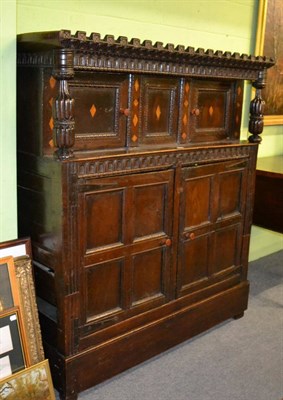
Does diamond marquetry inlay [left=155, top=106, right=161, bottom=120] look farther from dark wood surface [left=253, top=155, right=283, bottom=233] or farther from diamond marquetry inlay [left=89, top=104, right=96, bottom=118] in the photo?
dark wood surface [left=253, top=155, right=283, bottom=233]

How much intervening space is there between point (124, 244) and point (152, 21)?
4.74 feet

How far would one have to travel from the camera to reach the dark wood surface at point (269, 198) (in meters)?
3.38

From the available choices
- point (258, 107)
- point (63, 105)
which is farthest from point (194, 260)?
point (63, 105)

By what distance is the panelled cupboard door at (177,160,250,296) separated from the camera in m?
2.71

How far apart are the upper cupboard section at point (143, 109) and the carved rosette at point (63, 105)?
0.07m

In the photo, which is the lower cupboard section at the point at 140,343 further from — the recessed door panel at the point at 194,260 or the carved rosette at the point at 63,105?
the carved rosette at the point at 63,105

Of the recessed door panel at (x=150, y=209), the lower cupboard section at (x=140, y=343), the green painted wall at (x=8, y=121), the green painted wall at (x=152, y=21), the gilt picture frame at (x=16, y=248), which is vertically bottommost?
the lower cupboard section at (x=140, y=343)

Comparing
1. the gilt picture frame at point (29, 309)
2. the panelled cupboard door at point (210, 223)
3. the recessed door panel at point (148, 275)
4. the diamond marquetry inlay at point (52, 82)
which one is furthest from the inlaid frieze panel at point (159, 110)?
the gilt picture frame at point (29, 309)

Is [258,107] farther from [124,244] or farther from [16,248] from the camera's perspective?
[16,248]

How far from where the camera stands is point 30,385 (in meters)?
2.08

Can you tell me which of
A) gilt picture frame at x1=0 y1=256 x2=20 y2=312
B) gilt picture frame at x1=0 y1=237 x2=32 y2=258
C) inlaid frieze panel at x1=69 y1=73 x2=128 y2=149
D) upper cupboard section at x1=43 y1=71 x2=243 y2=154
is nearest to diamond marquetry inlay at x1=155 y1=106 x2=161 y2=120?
upper cupboard section at x1=43 y1=71 x2=243 y2=154

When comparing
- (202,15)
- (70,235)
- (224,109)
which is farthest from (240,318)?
(202,15)

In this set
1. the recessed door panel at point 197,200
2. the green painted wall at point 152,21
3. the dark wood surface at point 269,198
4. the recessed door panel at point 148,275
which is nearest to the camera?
the green painted wall at point 152,21

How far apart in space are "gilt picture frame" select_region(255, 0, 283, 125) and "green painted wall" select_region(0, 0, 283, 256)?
65 mm
